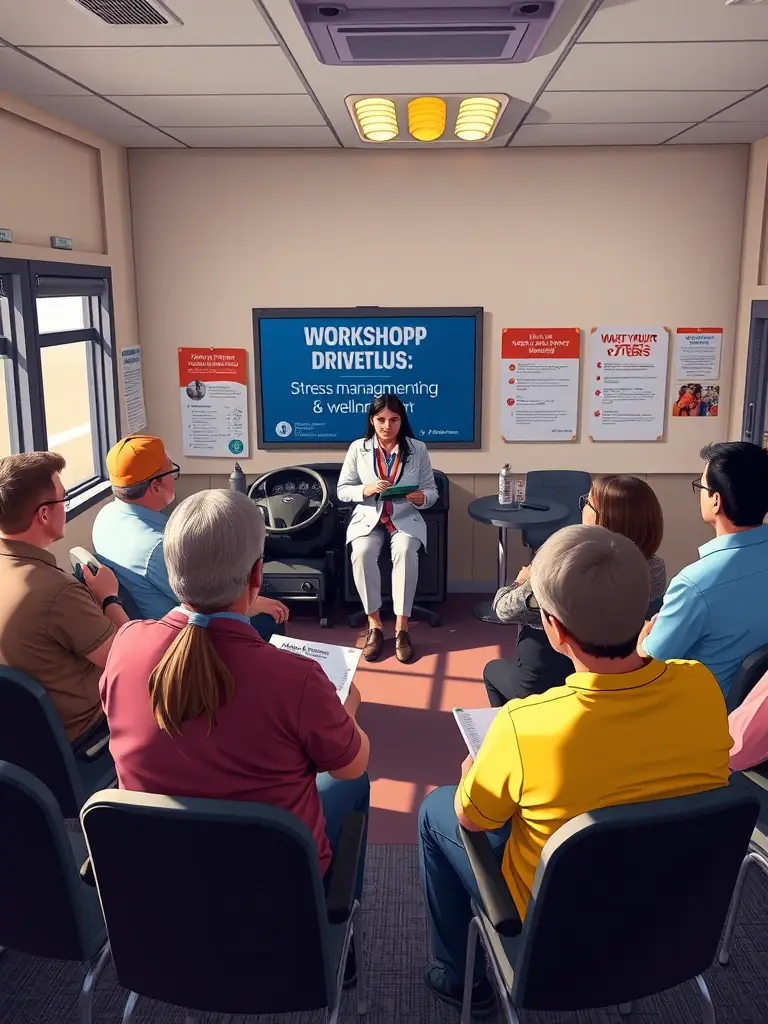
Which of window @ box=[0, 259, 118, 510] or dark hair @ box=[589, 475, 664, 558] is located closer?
dark hair @ box=[589, 475, 664, 558]

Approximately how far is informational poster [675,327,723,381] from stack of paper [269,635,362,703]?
11.9 ft

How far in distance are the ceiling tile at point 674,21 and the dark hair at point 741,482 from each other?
1.38m

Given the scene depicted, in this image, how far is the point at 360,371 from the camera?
17.3 ft

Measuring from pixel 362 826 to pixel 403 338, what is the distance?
3927 mm

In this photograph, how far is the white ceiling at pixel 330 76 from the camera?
2.67 metres

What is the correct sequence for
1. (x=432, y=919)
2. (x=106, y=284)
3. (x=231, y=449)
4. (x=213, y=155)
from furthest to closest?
(x=231, y=449) → (x=213, y=155) → (x=106, y=284) → (x=432, y=919)

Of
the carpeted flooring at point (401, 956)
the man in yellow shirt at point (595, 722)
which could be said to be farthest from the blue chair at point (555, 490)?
the man in yellow shirt at point (595, 722)

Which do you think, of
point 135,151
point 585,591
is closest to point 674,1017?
point 585,591

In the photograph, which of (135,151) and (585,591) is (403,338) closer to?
(135,151)

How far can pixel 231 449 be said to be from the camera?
5398mm

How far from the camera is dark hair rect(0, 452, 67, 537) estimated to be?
222cm

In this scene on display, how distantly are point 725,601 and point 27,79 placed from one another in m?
3.29

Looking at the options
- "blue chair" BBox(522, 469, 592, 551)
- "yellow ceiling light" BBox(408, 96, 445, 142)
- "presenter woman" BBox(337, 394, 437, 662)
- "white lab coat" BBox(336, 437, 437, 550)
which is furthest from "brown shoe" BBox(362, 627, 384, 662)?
"yellow ceiling light" BBox(408, 96, 445, 142)

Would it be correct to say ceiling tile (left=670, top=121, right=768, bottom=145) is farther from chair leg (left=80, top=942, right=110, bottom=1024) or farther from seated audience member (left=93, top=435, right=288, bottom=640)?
chair leg (left=80, top=942, right=110, bottom=1024)
